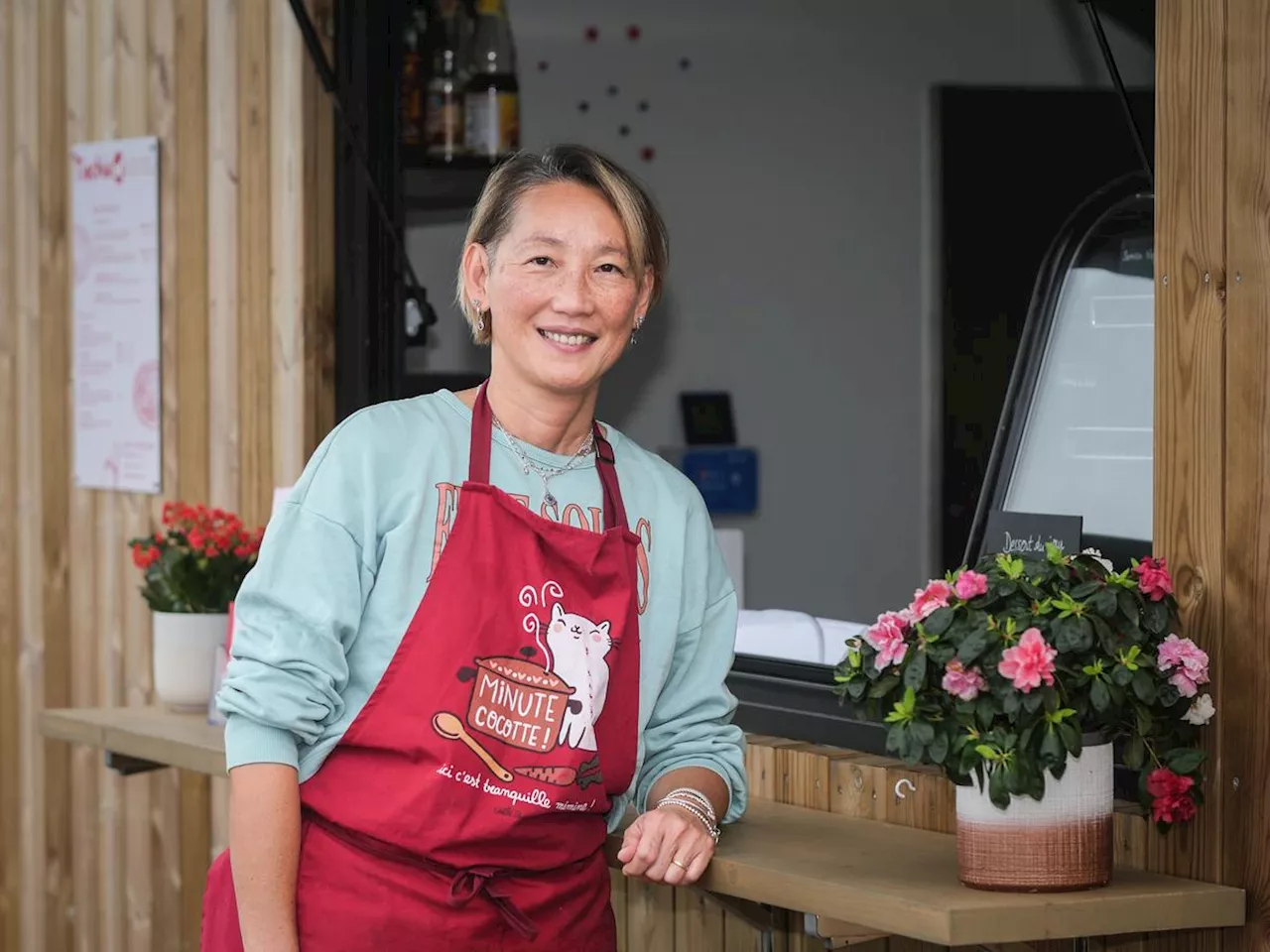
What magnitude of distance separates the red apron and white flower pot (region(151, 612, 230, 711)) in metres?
1.15

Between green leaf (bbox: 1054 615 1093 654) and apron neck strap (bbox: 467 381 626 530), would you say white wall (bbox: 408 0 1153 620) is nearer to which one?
apron neck strap (bbox: 467 381 626 530)

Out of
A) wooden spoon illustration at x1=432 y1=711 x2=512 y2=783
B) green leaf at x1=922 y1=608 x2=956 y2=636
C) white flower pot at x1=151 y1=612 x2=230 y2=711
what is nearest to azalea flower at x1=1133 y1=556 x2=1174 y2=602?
green leaf at x1=922 y1=608 x2=956 y2=636

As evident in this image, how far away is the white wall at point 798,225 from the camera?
3.15 meters

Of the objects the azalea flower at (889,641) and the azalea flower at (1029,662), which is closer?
the azalea flower at (1029,662)

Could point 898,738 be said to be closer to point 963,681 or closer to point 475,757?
point 963,681

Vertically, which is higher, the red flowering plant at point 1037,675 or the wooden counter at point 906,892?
the red flowering plant at point 1037,675

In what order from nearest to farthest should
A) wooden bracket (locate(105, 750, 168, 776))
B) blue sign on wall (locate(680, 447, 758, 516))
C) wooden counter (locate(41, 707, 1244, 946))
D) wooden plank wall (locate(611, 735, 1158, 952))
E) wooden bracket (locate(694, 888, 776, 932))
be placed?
wooden counter (locate(41, 707, 1244, 946)), wooden plank wall (locate(611, 735, 1158, 952)), wooden bracket (locate(694, 888, 776, 932)), wooden bracket (locate(105, 750, 168, 776)), blue sign on wall (locate(680, 447, 758, 516))

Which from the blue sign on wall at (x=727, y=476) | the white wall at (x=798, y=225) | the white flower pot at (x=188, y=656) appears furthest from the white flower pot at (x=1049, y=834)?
the blue sign on wall at (x=727, y=476)

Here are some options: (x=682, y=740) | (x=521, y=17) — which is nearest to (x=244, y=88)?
(x=521, y=17)

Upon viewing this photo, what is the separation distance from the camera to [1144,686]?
5.80 ft

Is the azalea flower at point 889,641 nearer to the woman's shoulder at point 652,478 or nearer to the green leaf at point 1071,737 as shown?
the green leaf at point 1071,737

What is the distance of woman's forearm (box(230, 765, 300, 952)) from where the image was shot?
69.8 inches

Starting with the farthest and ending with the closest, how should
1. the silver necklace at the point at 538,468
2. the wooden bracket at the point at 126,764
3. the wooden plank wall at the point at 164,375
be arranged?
the wooden plank wall at the point at 164,375 → the wooden bracket at the point at 126,764 → the silver necklace at the point at 538,468

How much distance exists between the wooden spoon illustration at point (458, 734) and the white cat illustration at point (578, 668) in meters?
0.08
